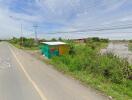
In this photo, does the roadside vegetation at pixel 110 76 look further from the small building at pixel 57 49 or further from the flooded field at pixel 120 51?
the small building at pixel 57 49

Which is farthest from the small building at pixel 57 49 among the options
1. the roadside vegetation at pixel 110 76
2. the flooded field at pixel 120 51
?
the roadside vegetation at pixel 110 76

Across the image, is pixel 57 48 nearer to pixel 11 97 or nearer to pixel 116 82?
pixel 116 82

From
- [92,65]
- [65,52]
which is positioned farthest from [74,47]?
[92,65]

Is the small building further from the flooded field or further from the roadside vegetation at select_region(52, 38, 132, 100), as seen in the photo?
the roadside vegetation at select_region(52, 38, 132, 100)

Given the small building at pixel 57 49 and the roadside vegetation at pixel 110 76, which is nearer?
the roadside vegetation at pixel 110 76

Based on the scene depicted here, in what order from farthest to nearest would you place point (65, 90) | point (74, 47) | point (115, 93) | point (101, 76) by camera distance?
point (74, 47) < point (101, 76) < point (65, 90) < point (115, 93)

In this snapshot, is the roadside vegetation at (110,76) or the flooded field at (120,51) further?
the flooded field at (120,51)

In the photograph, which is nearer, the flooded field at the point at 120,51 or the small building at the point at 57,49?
the flooded field at the point at 120,51

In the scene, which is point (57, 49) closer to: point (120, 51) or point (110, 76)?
point (110, 76)

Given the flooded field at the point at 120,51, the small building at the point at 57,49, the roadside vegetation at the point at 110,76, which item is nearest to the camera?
the roadside vegetation at the point at 110,76

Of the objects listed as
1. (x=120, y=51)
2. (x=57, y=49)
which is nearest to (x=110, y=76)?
(x=57, y=49)

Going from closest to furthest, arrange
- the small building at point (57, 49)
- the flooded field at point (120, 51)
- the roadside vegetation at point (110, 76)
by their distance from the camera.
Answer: the roadside vegetation at point (110, 76), the flooded field at point (120, 51), the small building at point (57, 49)

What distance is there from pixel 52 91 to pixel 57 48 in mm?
18364

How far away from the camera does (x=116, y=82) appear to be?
11211 millimetres
